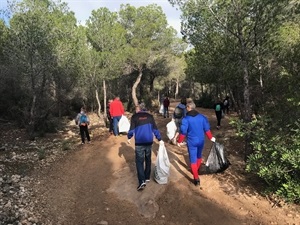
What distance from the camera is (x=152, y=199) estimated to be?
266 inches

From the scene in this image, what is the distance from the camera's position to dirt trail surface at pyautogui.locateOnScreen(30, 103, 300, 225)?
6016 millimetres

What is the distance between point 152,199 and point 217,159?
1852 mm

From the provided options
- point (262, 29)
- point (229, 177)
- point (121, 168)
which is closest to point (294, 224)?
point (229, 177)

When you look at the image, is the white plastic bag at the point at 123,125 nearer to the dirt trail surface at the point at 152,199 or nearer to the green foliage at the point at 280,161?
the dirt trail surface at the point at 152,199

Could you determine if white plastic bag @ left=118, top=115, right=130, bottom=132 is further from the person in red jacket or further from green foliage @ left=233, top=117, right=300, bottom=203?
green foliage @ left=233, top=117, right=300, bottom=203

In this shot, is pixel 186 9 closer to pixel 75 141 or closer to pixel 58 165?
pixel 58 165

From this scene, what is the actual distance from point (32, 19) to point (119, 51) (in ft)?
30.0

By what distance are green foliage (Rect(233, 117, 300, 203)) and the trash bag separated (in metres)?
0.90

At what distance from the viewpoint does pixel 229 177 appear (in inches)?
299

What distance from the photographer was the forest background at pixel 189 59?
6879mm

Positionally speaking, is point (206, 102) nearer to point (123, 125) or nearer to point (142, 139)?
point (123, 125)

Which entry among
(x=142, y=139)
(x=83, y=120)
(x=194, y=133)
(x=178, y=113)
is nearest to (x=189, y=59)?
(x=178, y=113)

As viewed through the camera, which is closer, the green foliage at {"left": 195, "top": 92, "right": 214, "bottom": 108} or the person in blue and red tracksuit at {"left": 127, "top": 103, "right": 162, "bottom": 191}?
the person in blue and red tracksuit at {"left": 127, "top": 103, "right": 162, "bottom": 191}

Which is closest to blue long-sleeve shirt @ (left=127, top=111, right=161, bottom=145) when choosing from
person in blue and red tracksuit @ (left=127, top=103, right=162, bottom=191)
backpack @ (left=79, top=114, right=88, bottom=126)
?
person in blue and red tracksuit @ (left=127, top=103, right=162, bottom=191)
